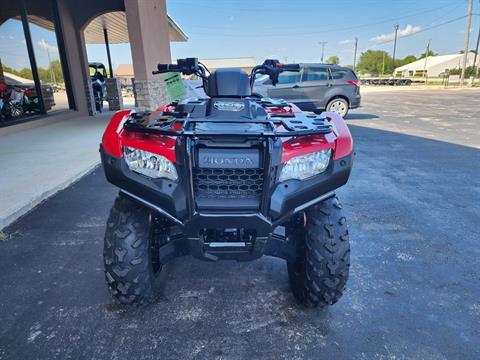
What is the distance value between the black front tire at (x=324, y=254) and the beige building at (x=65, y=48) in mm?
7638

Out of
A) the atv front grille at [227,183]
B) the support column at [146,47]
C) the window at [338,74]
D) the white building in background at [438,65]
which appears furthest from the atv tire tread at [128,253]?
the white building in background at [438,65]

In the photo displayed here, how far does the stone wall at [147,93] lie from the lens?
8656mm

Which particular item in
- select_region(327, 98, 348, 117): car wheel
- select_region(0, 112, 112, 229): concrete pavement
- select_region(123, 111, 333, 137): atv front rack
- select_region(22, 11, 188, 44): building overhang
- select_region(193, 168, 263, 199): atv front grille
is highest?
select_region(22, 11, 188, 44): building overhang

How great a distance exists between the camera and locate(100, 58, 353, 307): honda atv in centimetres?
162

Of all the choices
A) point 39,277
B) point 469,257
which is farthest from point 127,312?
point 469,257

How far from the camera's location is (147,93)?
8.80 m

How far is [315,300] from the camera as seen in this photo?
6.48 ft

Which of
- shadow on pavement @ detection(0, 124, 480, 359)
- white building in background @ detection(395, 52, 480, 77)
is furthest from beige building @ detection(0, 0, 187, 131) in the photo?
white building in background @ detection(395, 52, 480, 77)

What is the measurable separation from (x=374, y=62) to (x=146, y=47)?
98905mm

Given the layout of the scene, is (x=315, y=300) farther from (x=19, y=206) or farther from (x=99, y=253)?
(x=19, y=206)

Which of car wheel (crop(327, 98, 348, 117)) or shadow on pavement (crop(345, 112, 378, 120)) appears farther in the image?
shadow on pavement (crop(345, 112, 378, 120))

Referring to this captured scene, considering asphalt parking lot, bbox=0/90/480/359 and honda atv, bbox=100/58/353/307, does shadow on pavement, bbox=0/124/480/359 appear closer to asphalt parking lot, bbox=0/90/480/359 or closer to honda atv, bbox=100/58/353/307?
asphalt parking lot, bbox=0/90/480/359

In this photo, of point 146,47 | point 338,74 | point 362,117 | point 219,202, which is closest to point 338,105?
point 338,74

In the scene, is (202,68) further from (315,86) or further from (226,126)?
(315,86)
